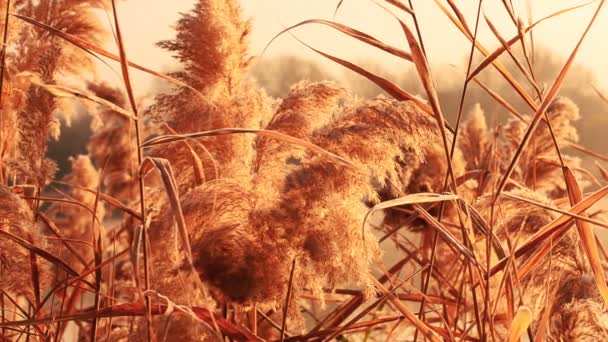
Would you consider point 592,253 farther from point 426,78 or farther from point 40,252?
point 40,252

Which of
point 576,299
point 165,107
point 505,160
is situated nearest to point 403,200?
point 576,299

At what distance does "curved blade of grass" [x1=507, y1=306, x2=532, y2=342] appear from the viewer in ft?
4.66

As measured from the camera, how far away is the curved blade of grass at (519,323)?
142 centimetres

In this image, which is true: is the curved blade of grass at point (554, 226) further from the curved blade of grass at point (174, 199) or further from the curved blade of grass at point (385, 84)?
the curved blade of grass at point (174, 199)

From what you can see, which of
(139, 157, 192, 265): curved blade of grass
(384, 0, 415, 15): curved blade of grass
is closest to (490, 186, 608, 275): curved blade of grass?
(384, 0, 415, 15): curved blade of grass

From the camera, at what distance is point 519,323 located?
1.45 m

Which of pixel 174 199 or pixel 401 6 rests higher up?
pixel 401 6

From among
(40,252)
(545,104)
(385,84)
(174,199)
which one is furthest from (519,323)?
(40,252)

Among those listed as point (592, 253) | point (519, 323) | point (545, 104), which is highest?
point (545, 104)

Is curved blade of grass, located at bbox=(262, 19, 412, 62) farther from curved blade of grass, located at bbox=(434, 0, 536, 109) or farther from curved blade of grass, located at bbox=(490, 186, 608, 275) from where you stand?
curved blade of grass, located at bbox=(490, 186, 608, 275)

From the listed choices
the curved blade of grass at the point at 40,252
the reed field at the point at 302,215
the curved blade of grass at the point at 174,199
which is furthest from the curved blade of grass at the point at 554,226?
the curved blade of grass at the point at 40,252

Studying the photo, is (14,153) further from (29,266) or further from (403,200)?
(403,200)

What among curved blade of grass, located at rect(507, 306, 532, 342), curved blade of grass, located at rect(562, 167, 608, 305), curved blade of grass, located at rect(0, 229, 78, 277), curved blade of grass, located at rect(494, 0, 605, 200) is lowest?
curved blade of grass, located at rect(507, 306, 532, 342)

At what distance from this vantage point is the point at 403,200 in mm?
1319
